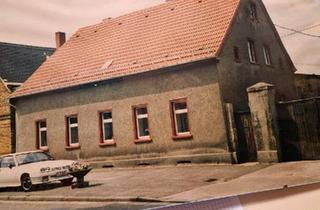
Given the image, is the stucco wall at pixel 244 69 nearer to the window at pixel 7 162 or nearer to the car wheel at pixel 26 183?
the car wheel at pixel 26 183

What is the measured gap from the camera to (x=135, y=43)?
14.7ft

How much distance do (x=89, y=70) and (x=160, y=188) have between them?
1.52 m

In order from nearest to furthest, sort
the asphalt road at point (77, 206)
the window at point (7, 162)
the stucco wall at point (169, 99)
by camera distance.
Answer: the window at point (7, 162) → the asphalt road at point (77, 206) → the stucco wall at point (169, 99)

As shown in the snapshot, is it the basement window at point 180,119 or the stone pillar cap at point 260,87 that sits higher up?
the stone pillar cap at point 260,87

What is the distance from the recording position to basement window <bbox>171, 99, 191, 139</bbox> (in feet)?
24.1

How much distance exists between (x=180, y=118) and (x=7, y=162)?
4.96 meters

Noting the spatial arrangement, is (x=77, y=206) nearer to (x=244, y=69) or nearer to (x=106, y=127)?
(x=106, y=127)

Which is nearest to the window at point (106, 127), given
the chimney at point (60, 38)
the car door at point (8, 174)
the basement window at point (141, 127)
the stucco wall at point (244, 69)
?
the basement window at point (141, 127)

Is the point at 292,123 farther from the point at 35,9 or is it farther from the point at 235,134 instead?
the point at 35,9

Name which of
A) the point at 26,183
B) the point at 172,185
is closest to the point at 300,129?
the point at 172,185

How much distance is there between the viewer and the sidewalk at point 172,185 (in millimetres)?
3908

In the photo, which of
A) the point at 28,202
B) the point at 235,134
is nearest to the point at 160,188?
the point at 28,202

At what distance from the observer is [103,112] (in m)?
5.92

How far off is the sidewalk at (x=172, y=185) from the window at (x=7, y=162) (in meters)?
0.51
